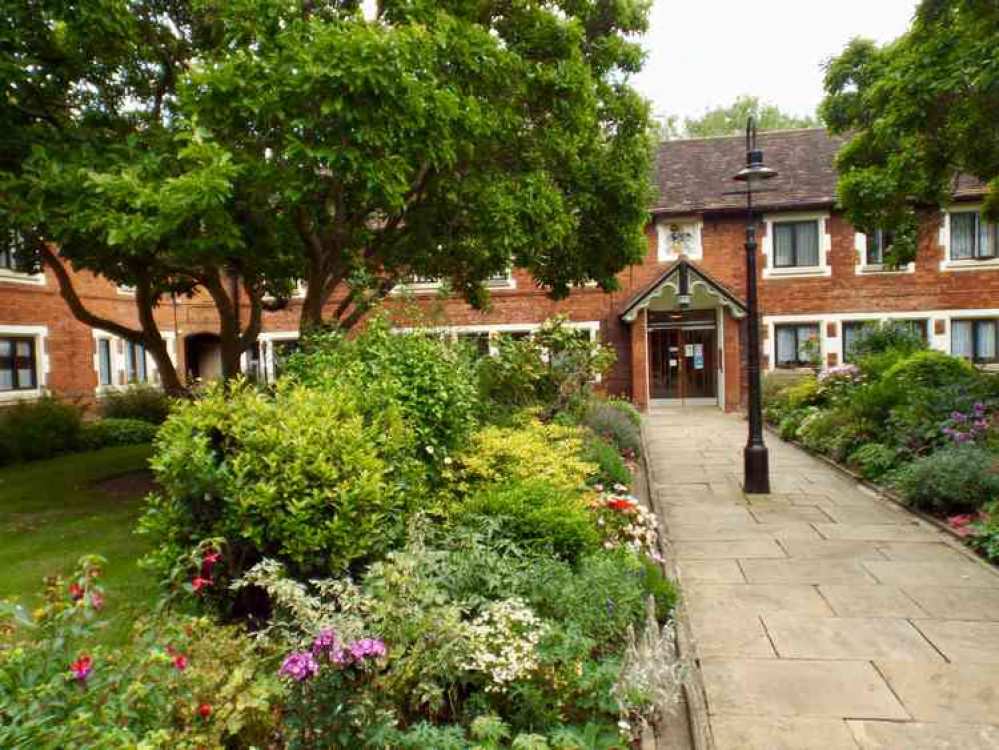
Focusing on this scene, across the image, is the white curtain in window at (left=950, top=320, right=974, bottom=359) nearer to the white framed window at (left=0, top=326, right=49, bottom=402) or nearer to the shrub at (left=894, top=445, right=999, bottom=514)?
the shrub at (left=894, top=445, right=999, bottom=514)

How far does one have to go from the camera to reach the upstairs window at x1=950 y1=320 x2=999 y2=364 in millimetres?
20891

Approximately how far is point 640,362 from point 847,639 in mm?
17175

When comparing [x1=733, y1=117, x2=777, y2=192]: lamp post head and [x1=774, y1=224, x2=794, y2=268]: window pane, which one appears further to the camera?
[x1=774, y1=224, x2=794, y2=268]: window pane

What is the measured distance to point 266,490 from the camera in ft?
14.2

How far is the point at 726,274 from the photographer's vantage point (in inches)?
869

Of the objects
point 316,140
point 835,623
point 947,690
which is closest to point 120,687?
point 947,690

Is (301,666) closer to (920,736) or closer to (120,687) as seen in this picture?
(120,687)

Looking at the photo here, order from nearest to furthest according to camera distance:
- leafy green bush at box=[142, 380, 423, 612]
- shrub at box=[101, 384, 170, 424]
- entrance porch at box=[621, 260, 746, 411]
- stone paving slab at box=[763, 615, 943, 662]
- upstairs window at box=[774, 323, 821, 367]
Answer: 1. leafy green bush at box=[142, 380, 423, 612]
2. stone paving slab at box=[763, 615, 943, 662]
3. shrub at box=[101, 384, 170, 424]
4. entrance porch at box=[621, 260, 746, 411]
5. upstairs window at box=[774, 323, 821, 367]

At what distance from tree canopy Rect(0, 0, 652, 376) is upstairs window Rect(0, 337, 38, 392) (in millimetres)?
7036

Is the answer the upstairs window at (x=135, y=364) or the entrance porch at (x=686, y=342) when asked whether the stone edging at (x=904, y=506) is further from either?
the upstairs window at (x=135, y=364)

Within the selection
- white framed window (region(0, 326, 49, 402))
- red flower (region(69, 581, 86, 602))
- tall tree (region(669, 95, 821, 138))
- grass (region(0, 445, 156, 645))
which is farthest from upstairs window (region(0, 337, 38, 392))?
tall tree (region(669, 95, 821, 138))

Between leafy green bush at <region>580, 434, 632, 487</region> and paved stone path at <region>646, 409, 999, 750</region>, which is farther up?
leafy green bush at <region>580, 434, 632, 487</region>

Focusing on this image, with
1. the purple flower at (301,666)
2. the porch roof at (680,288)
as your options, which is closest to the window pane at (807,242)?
the porch roof at (680,288)

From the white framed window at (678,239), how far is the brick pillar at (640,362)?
2.12 metres
